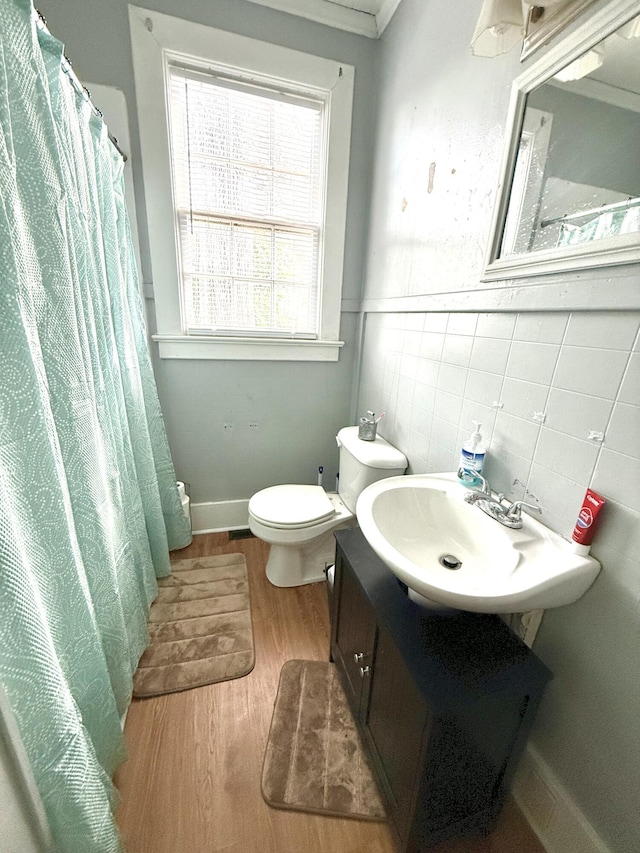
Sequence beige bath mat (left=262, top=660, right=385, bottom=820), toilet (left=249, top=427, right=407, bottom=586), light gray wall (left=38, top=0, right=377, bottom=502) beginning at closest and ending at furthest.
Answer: beige bath mat (left=262, top=660, right=385, bottom=820)
light gray wall (left=38, top=0, right=377, bottom=502)
toilet (left=249, top=427, right=407, bottom=586)

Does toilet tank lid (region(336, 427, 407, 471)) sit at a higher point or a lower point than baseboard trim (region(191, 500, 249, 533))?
higher

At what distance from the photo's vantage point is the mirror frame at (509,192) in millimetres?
625

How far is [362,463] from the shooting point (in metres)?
1.41

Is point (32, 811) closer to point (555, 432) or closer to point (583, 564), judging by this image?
point (583, 564)

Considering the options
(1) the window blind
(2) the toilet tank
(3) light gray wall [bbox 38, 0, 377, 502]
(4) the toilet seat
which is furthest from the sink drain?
(1) the window blind

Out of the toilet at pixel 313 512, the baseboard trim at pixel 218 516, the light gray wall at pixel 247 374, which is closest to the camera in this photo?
the light gray wall at pixel 247 374

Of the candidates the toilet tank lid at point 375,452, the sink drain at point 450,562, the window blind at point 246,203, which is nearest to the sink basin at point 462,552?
the sink drain at point 450,562

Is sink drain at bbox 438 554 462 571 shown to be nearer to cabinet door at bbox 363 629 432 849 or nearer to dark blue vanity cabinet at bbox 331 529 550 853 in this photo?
dark blue vanity cabinet at bbox 331 529 550 853

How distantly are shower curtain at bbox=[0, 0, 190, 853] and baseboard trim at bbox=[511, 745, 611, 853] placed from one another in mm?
1000

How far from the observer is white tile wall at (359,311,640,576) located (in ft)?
2.11

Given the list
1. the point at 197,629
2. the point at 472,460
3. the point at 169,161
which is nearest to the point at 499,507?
the point at 472,460

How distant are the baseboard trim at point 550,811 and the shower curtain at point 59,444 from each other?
100 cm

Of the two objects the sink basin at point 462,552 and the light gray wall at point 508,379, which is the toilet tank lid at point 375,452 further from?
the sink basin at point 462,552

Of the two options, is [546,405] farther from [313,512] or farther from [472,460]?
[313,512]
